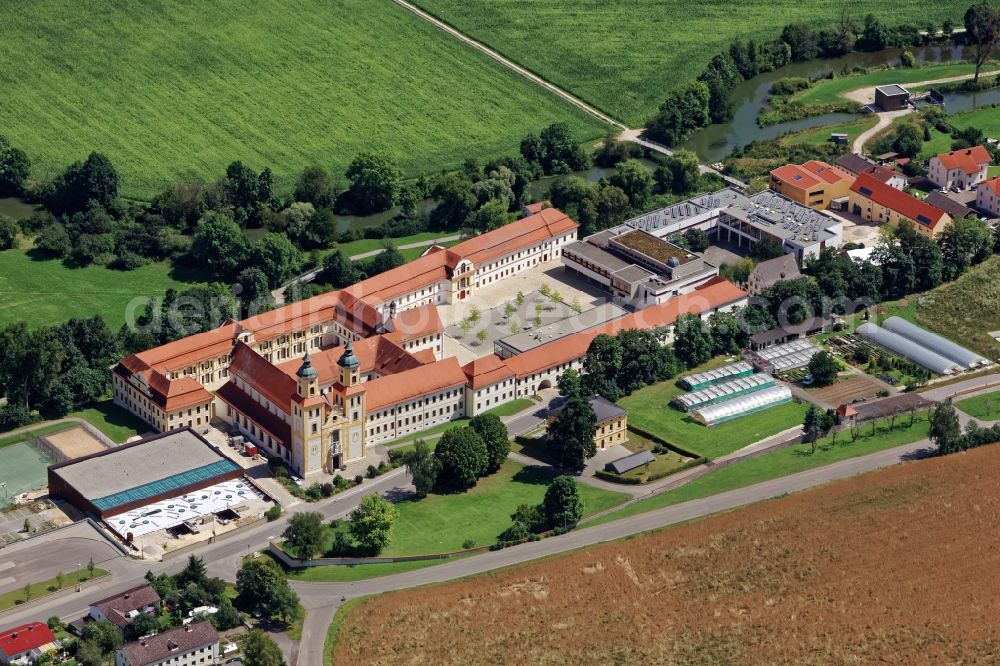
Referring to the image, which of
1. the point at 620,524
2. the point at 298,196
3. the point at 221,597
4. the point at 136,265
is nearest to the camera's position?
the point at 221,597

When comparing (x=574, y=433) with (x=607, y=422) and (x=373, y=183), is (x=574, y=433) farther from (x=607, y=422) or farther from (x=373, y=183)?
(x=373, y=183)

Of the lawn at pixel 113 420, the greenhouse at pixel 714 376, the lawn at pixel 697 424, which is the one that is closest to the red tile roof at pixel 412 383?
the lawn at pixel 697 424

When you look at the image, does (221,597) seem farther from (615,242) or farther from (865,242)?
(865,242)

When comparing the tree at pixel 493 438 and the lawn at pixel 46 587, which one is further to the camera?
the tree at pixel 493 438

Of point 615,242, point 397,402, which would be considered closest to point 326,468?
point 397,402

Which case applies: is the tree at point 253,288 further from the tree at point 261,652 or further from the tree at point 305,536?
the tree at point 261,652

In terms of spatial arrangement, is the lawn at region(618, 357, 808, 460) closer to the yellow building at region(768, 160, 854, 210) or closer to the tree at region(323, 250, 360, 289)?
the tree at region(323, 250, 360, 289)
